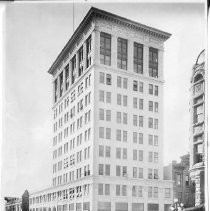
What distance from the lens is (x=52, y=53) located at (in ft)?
12.8

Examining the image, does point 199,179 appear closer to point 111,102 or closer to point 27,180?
point 111,102

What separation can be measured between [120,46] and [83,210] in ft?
4.47

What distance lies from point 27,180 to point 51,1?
4.70 ft

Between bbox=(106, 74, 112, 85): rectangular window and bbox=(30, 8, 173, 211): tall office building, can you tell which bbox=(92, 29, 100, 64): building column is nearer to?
bbox=(30, 8, 173, 211): tall office building

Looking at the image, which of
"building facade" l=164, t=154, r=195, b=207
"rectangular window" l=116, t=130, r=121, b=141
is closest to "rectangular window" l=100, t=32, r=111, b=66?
"rectangular window" l=116, t=130, r=121, b=141

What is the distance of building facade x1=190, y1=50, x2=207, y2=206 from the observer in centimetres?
362

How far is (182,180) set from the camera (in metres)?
3.76

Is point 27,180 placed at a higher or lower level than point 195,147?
lower

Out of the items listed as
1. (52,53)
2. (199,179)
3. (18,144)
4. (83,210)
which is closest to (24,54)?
(52,53)

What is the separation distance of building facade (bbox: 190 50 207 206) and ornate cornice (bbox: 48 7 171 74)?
1.32 feet

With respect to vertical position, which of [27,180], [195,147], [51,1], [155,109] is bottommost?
[27,180]

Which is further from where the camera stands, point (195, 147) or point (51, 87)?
point (51, 87)

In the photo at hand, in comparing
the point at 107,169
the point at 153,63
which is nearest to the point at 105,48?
the point at 153,63

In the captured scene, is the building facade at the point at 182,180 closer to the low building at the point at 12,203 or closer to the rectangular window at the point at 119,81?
the rectangular window at the point at 119,81
